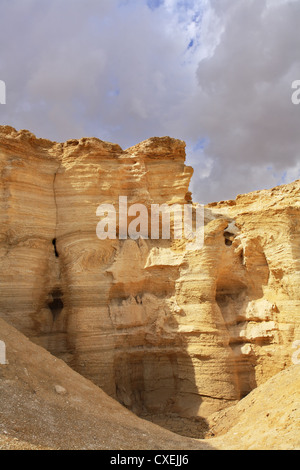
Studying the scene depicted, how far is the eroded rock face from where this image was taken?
34.7ft

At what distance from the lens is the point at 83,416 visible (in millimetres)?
6711

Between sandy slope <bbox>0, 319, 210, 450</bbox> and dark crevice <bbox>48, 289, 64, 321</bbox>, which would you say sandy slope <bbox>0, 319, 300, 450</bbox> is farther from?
dark crevice <bbox>48, 289, 64, 321</bbox>

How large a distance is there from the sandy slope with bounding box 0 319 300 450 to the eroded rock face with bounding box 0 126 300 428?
1.89 m

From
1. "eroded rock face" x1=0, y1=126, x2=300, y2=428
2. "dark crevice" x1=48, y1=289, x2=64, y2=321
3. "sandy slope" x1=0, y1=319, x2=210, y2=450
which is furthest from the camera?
"dark crevice" x1=48, y1=289, x2=64, y2=321

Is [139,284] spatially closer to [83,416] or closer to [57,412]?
[83,416]

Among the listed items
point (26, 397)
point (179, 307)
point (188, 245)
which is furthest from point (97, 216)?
point (26, 397)

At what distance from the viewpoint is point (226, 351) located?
10.8 metres

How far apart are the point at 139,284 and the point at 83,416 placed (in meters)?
5.39

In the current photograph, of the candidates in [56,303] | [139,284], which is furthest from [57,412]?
[139,284]

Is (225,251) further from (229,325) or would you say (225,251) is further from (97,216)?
(97,216)

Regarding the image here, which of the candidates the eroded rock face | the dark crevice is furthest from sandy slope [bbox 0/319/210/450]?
the dark crevice

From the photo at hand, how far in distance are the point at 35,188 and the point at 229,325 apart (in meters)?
7.54

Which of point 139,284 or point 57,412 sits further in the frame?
point 139,284
